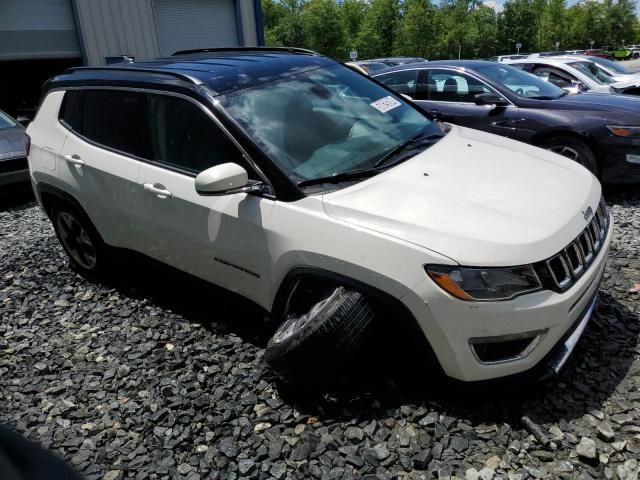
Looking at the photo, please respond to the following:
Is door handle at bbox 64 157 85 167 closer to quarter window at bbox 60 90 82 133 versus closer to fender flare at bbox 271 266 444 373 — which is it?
quarter window at bbox 60 90 82 133

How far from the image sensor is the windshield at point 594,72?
10.8m

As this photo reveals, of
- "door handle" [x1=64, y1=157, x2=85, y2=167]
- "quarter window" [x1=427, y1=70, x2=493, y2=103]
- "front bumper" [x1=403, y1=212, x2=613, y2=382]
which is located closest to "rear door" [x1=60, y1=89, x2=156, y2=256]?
"door handle" [x1=64, y1=157, x2=85, y2=167]

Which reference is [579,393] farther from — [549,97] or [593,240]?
[549,97]

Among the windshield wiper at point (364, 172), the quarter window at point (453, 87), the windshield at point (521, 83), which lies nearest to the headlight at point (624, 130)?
the windshield at point (521, 83)

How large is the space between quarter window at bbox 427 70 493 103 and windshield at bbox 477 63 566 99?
0.69 ft

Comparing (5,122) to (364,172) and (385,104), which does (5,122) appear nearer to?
(385,104)

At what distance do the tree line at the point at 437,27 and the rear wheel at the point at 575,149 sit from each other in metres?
49.8

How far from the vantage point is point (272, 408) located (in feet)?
8.80

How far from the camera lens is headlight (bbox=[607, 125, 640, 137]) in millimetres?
5176

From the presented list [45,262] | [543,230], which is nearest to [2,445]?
[543,230]

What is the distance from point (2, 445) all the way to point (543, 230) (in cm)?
212

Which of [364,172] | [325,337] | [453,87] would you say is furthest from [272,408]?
[453,87]

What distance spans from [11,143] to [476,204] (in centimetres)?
693

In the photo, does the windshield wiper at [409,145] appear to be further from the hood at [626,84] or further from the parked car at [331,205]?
the hood at [626,84]
